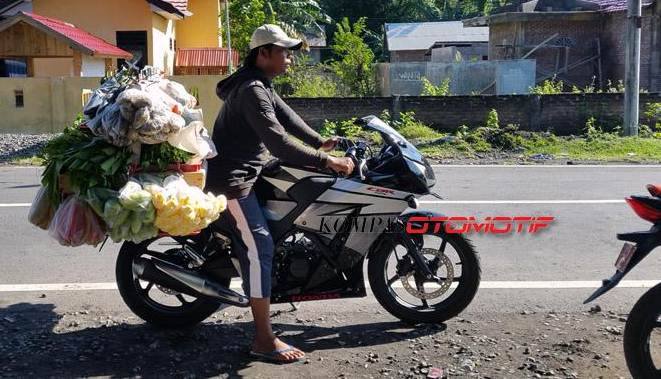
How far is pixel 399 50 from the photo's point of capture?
44.5 metres

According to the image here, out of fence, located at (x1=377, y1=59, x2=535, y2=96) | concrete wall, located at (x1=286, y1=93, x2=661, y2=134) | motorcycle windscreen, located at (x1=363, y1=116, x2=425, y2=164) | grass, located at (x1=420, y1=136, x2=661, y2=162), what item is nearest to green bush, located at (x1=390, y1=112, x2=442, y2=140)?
concrete wall, located at (x1=286, y1=93, x2=661, y2=134)

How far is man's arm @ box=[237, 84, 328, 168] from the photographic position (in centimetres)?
405

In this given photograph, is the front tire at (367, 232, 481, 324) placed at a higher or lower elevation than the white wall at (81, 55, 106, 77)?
lower

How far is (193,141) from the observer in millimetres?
4000

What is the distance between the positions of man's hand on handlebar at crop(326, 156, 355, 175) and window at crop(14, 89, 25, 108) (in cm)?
1414

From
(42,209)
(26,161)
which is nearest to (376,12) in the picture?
(26,161)

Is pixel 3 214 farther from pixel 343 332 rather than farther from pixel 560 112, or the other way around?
pixel 560 112

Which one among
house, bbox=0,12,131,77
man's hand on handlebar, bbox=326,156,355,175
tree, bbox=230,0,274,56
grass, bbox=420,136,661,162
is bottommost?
grass, bbox=420,136,661,162

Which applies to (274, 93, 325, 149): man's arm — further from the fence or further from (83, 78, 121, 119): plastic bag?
the fence

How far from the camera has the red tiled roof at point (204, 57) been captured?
25609 millimetres

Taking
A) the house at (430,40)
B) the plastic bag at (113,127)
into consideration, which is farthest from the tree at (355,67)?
the house at (430,40)

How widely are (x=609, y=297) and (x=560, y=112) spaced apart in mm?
11486

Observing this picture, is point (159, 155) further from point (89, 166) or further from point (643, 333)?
point (643, 333)

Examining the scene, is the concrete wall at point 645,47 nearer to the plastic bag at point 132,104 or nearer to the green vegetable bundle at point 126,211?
the plastic bag at point 132,104
